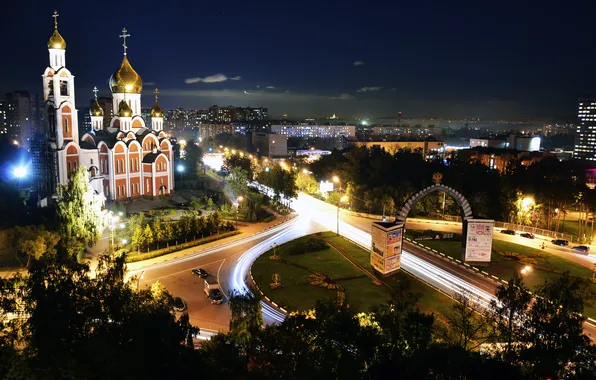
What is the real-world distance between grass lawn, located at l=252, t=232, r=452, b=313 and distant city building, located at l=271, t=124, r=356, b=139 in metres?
101

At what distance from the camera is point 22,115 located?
9831 cm

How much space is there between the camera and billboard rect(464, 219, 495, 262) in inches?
1059

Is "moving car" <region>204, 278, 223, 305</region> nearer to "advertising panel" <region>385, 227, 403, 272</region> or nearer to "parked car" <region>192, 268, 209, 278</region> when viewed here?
"parked car" <region>192, 268, 209, 278</region>

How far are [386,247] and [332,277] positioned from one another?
11.0 feet

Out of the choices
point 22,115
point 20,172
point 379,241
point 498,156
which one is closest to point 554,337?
point 379,241

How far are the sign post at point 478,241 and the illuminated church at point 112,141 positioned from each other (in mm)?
26938

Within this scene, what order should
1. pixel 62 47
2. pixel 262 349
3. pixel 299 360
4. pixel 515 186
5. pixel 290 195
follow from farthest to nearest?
1. pixel 290 195
2. pixel 515 186
3. pixel 62 47
4. pixel 262 349
5. pixel 299 360

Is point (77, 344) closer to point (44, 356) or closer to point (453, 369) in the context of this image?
point (44, 356)

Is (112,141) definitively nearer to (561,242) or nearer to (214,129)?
(561,242)

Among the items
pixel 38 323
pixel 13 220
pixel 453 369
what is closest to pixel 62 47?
pixel 13 220

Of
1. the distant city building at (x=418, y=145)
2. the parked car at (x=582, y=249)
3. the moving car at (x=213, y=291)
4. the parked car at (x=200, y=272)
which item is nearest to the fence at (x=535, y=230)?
the parked car at (x=582, y=249)

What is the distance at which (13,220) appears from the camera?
30.0 metres

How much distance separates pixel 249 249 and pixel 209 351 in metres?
17.3

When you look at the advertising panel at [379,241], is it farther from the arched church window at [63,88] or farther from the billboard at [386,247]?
the arched church window at [63,88]
